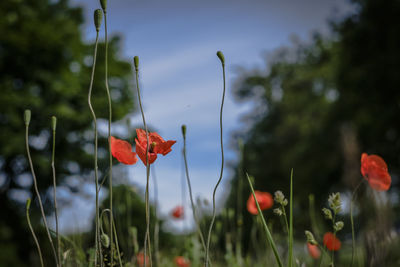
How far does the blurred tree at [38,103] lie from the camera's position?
1309cm

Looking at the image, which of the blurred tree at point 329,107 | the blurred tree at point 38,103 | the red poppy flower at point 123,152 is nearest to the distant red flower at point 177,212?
the blurred tree at point 329,107

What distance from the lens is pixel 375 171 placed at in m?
1.53

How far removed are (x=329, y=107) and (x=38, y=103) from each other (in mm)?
12074

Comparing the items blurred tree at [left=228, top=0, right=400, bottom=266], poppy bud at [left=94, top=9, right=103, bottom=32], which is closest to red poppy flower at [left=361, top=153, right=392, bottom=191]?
blurred tree at [left=228, top=0, right=400, bottom=266]

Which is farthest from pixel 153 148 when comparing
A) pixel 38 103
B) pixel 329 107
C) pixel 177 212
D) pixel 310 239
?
pixel 329 107

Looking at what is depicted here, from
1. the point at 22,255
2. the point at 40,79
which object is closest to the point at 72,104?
the point at 40,79

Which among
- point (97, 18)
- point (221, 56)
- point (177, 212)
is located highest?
point (97, 18)

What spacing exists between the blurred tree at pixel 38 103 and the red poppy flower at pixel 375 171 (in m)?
12.9

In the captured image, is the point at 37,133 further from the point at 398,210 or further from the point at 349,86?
the point at 398,210

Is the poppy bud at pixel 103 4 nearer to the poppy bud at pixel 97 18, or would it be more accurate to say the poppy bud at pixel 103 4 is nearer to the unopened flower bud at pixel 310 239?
the poppy bud at pixel 97 18

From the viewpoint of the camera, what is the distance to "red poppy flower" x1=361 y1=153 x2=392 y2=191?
150 cm

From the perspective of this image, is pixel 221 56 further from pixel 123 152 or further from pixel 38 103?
pixel 38 103

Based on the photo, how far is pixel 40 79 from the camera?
14.7m

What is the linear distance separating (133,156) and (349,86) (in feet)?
43.0
